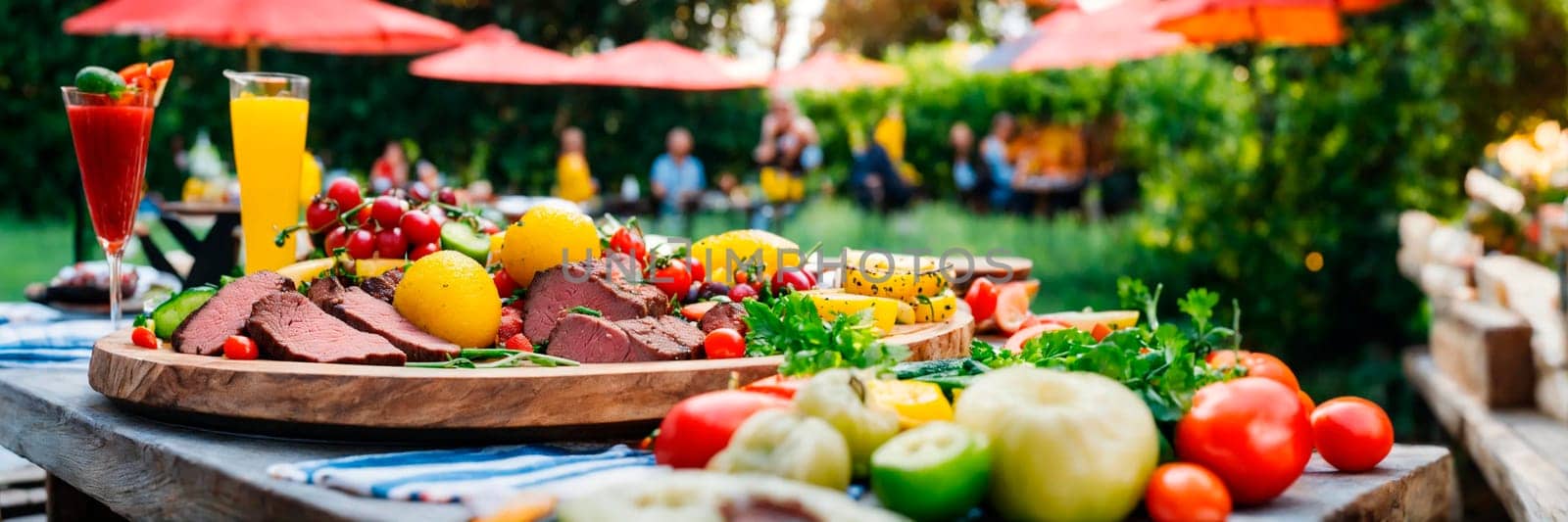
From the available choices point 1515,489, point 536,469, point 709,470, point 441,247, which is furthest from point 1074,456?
point 1515,489

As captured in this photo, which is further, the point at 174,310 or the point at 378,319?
the point at 174,310

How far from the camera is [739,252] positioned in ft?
10.2

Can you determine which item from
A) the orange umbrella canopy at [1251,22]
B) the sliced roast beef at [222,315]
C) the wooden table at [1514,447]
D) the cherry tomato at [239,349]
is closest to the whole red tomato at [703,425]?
the cherry tomato at [239,349]

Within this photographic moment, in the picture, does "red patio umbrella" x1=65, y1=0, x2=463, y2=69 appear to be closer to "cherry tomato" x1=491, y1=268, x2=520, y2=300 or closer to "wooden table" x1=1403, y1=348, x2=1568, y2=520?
"cherry tomato" x1=491, y1=268, x2=520, y2=300

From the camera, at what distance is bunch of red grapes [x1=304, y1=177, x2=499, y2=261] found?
2.92 m

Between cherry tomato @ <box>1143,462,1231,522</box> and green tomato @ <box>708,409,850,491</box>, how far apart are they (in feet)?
1.28

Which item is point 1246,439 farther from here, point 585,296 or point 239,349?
point 239,349

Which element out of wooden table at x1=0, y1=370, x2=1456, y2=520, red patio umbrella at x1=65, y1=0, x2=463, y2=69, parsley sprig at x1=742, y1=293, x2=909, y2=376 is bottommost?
wooden table at x1=0, y1=370, x2=1456, y2=520

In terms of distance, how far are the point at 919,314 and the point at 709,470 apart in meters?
1.18

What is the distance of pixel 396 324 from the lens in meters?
2.42

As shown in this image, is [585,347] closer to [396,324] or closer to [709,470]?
[396,324]

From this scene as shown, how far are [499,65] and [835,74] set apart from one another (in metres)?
4.68

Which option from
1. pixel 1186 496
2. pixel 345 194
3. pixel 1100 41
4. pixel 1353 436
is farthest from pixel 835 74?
pixel 1186 496

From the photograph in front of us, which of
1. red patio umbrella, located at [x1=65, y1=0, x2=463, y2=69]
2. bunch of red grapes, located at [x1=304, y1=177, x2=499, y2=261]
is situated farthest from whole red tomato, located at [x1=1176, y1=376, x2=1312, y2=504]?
red patio umbrella, located at [x1=65, y1=0, x2=463, y2=69]
